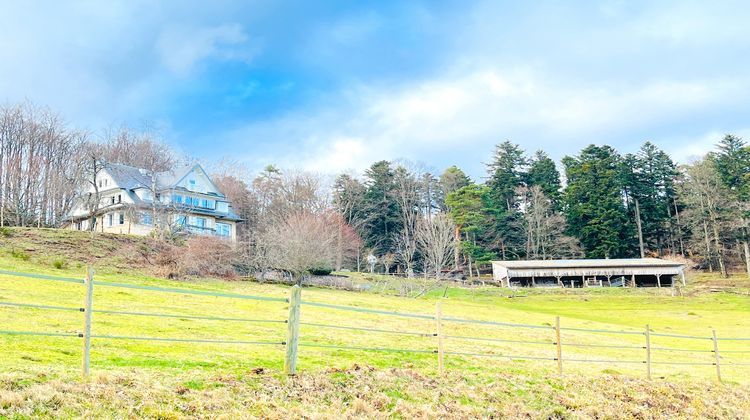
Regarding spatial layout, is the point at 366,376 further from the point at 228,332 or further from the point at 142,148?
the point at 142,148

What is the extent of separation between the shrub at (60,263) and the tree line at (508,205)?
953 inches

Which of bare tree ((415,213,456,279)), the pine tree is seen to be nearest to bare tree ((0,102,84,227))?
bare tree ((415,213,456,279))

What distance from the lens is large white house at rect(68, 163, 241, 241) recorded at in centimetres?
4306

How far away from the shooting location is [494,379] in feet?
33.4

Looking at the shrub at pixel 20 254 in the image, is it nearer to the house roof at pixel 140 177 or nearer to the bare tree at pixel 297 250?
the bare tree at pixel 297 250

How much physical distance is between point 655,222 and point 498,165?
1996cm

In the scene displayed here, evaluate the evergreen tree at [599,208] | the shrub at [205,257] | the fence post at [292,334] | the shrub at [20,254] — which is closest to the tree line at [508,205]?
the evergreen tree at [599,208]

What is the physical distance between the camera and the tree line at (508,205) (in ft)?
187

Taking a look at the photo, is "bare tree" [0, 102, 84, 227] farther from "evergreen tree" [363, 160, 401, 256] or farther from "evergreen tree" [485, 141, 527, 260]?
"evergreen tree" [485, 141, 527, 260]

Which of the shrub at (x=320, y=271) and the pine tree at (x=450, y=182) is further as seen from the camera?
the pine tree at (x=450, y=182)

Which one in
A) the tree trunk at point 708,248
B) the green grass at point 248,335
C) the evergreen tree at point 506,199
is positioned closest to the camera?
the green grass at point 248,335

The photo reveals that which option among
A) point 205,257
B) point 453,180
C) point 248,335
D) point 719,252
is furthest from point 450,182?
point 248,335

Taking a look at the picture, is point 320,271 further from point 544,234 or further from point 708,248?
point 708,248

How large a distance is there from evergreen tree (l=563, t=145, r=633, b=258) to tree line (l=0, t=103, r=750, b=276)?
123 millimetres
